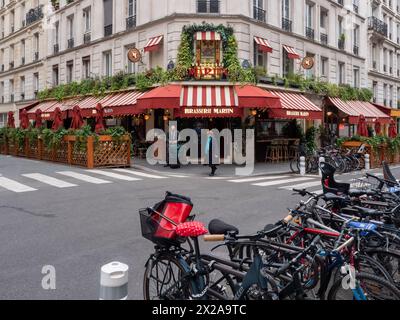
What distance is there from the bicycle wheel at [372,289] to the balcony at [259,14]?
62.3ft

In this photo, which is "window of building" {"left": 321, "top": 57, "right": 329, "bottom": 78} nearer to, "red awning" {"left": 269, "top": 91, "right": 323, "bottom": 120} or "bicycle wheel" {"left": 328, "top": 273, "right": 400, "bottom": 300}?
"red awning" {"left": 269, "top": 91, "right": 323, "bottom": 120}

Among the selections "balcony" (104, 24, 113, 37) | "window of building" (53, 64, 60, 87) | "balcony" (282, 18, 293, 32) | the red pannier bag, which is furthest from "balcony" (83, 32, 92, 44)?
the red pannier bag

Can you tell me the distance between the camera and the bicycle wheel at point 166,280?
10.5 feet

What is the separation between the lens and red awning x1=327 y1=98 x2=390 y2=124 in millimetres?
24094

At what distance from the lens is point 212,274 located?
10.3 ft

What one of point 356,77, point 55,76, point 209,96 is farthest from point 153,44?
point 356,77

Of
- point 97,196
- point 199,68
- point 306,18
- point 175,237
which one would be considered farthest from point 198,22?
point 175,237

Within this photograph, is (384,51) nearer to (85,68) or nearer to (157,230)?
(85,68)

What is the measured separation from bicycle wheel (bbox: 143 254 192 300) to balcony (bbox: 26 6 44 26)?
104 ft

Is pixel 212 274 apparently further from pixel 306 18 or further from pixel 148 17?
pixel 306 18

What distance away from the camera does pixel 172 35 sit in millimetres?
19141

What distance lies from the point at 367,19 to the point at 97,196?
97.3ft

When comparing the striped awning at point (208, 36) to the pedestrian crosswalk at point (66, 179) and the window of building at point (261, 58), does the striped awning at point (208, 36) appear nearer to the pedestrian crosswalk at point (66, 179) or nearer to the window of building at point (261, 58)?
the window of building at point (261, 58)

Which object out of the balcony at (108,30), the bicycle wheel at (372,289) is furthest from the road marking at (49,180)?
the balcony at (108,30)
